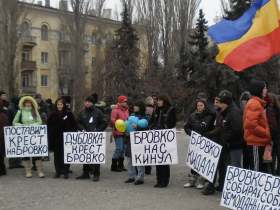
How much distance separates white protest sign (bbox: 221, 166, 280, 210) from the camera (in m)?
6.87

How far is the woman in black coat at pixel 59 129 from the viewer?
11.9 m

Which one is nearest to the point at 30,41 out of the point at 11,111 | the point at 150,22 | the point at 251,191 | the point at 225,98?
the point at 150,22

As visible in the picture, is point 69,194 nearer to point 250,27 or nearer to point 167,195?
point 167,195

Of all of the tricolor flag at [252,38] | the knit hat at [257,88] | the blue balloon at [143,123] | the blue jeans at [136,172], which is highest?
the tricolor flag at [252,38]

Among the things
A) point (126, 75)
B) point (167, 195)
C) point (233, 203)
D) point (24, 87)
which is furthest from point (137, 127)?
point (24, 87)

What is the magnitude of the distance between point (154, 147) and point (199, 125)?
3.44 feet

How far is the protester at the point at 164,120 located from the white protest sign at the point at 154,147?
158 millimetres

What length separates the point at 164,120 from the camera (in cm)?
1059

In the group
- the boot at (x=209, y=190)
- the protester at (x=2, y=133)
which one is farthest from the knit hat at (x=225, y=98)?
the protester at (x=2, y=133)

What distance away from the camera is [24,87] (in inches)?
2591

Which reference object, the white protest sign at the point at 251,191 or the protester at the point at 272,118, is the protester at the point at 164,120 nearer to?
the protester at the point at 272,118

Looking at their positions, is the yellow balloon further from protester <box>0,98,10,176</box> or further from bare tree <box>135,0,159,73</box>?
bare tree <box>135,0,159,73</box>

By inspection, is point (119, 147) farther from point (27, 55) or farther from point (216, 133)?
point (27, 55)

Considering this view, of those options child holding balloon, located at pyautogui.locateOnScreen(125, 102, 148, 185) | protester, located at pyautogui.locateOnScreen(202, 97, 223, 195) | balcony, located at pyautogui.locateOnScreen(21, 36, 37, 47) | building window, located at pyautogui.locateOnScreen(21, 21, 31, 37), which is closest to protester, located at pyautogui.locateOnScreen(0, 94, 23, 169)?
child holding balloon, located at pyautogui.locateOnScreen(125, 102, 148, 185)
